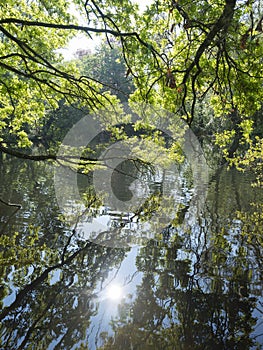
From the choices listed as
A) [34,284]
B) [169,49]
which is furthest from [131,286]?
[169,49]

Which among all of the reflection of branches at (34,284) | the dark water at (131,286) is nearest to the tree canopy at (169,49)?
the dark water at (131,286)

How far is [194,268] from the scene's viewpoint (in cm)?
653

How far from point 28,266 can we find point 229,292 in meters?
3.85

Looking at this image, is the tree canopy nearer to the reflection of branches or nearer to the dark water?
the dark water

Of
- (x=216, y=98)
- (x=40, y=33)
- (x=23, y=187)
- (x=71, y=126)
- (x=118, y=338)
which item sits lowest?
(x=118, y=338)

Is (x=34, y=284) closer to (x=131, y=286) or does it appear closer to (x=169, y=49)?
(x=131, y=286)

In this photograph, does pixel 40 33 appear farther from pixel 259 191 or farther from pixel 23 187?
pixel 259 191

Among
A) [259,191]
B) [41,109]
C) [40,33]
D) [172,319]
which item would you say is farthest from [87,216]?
[259,191]

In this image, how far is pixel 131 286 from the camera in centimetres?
579

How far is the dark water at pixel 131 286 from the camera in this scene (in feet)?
13.8

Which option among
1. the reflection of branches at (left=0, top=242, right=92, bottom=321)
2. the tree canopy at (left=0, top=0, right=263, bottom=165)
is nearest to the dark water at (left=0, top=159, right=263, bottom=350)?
the reflection of branches at (left=0, top=242, right=92, bottom=321)

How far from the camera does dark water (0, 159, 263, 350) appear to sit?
165 inches

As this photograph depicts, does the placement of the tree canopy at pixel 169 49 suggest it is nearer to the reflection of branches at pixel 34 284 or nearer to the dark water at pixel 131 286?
the dark water at pixel 131 286

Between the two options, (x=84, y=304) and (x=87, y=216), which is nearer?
(x=84, y=304)
